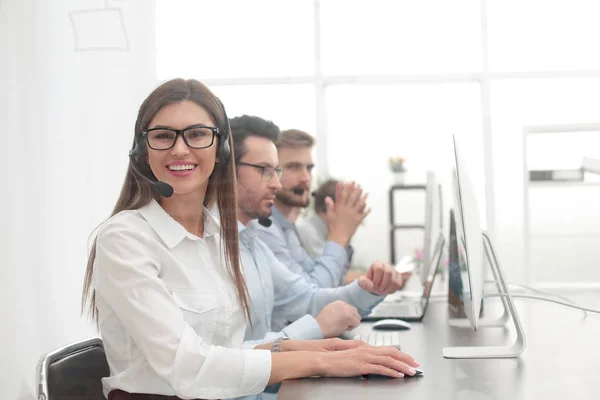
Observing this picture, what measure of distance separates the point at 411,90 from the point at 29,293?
1.52m

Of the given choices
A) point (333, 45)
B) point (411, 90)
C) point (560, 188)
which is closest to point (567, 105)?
point (560, 188)

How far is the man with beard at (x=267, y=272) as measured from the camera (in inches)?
69.6

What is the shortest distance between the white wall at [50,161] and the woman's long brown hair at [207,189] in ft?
0.98

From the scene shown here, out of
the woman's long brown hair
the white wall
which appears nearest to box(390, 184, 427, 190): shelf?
the white wall

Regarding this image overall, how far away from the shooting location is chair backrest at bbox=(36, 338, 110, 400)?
1.13 metres

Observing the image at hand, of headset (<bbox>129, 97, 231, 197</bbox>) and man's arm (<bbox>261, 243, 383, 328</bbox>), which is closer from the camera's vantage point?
headset (<bbox>129, 97, 231, 197</bbox>)

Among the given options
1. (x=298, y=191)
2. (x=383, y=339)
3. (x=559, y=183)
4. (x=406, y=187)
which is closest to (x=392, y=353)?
(x=383, y=339)

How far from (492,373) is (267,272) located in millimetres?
832

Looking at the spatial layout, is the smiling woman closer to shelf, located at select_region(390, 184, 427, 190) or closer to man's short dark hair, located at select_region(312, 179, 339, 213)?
man's short dark hair, located at select_region(312, 179, 339, 213)

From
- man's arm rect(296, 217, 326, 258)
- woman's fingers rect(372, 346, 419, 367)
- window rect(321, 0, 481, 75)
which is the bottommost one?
woman's fingers rect(372, 346, 419, 367)

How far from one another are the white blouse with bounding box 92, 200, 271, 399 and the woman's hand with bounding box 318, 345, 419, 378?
10 centimetres

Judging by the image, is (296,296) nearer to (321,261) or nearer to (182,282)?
(321,261)

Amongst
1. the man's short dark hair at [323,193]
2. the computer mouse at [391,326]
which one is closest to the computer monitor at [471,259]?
the computer mouse at [391,326]

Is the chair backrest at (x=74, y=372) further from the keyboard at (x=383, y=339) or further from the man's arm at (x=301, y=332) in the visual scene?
the keyboard at (x=383, y=339)
